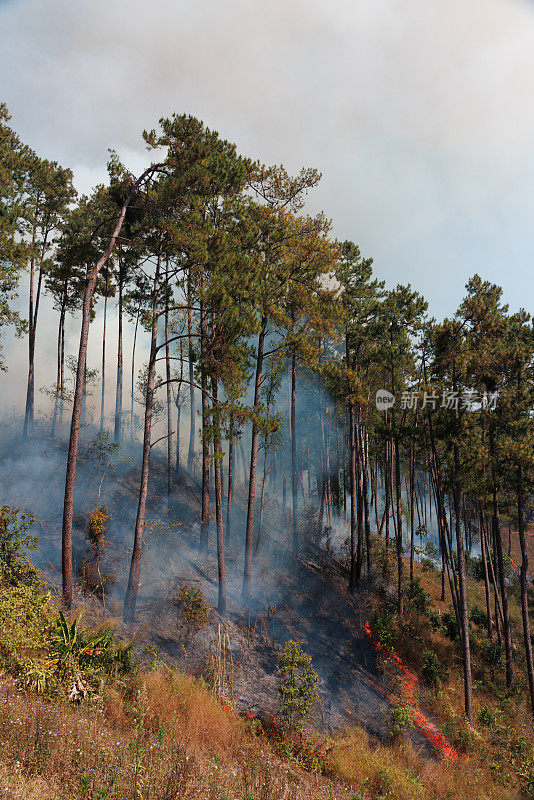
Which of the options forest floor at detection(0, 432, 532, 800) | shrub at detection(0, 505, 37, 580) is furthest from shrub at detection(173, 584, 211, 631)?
shrub at detection(0, 505, 37, 580)

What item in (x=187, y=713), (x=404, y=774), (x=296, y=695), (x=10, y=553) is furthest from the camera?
(x=296, y=695)

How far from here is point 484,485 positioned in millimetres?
15172

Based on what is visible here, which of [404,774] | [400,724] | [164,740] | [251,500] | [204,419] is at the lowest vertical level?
[400,724]

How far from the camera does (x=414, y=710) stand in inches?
512

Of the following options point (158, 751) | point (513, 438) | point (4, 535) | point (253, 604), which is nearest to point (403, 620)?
point (253, 604)

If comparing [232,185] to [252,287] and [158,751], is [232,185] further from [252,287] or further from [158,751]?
[158,751]

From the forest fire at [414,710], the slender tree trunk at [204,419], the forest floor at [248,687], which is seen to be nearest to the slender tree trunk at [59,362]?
the forest floor at [248,687]

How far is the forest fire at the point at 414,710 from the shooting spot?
11.6 m

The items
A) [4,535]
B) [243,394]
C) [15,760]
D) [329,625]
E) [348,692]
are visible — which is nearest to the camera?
[15,760]

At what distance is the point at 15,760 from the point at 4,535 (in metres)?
4.90

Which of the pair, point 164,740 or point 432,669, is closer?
point 164,740

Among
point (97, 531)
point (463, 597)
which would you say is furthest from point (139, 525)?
point (463, 597)

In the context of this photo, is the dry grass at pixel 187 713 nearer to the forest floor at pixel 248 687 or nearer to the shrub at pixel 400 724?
the forest floor at pixel 248 687

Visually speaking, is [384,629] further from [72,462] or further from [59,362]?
[59,362]
